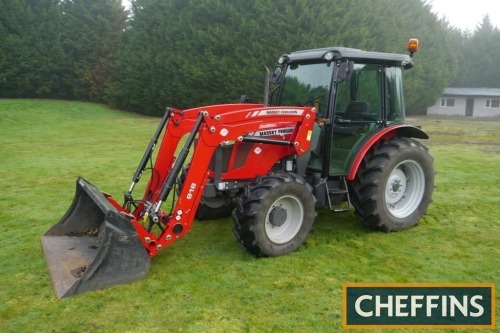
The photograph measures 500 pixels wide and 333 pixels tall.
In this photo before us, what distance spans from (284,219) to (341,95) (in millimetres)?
1648

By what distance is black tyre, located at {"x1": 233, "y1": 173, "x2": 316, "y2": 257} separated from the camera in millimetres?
4398

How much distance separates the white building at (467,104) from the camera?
38.2m

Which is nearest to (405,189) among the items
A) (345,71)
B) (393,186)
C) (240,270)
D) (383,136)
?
(393,186)

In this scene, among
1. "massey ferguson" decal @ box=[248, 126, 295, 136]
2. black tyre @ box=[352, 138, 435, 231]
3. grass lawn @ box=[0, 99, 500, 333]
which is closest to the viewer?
grass lawn @ box=[0, 99, 500, 333]

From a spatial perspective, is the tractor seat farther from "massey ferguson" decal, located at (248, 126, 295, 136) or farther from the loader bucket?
the loader bucket

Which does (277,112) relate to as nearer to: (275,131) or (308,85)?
(275,131)

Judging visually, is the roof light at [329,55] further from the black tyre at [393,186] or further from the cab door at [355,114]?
the black tyre at [393,186]

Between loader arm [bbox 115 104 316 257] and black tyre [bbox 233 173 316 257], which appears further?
black tyre [bbox 233 173 316 257]

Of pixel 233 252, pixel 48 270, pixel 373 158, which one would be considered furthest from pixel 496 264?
pixel 48 270

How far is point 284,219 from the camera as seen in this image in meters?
4.68

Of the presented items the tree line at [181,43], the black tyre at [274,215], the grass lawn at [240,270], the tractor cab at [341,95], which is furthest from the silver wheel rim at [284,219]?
the tree line at [181,43]

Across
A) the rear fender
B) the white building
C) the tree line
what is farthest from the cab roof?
the white building

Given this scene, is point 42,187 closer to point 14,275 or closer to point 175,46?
point 14,275

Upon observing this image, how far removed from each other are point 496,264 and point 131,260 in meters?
3.55
